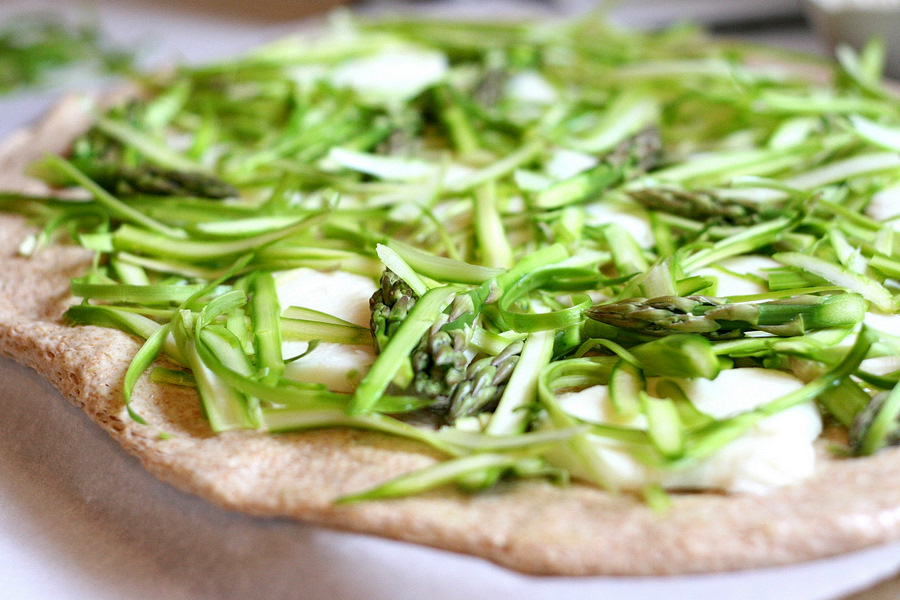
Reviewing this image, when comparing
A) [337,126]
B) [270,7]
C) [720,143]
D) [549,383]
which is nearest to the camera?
[549,383]

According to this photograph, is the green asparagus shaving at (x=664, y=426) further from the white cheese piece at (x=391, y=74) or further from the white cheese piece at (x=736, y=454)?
the white cheese piece at (x=391, y=74)

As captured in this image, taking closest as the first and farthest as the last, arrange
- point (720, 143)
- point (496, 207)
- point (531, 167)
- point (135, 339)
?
point (135, 339) → point (496, 207) → point (531, 167) → point (720, 143)

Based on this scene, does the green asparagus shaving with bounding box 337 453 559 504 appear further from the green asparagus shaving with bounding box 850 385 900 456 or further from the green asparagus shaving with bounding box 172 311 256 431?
the green asparagus shaving with bounding box 850 385 900 456

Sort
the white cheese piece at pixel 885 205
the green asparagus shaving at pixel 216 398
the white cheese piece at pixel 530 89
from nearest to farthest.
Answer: the green asparagus shaving at pixel 216 398 < the white cheese piece at pixel 885 205 < the white cheese piece at pixel 530 89

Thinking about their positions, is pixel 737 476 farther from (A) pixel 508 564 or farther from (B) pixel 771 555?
(A) pixel 508 564

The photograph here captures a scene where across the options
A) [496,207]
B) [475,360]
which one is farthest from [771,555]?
[496,207]

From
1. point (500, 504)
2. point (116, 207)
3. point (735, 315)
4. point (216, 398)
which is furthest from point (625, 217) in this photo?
point (116, 207)

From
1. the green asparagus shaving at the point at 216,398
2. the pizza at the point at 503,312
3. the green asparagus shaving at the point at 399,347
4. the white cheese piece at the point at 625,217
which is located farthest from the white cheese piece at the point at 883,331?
the green asparagus shaving at the point at 216,398
